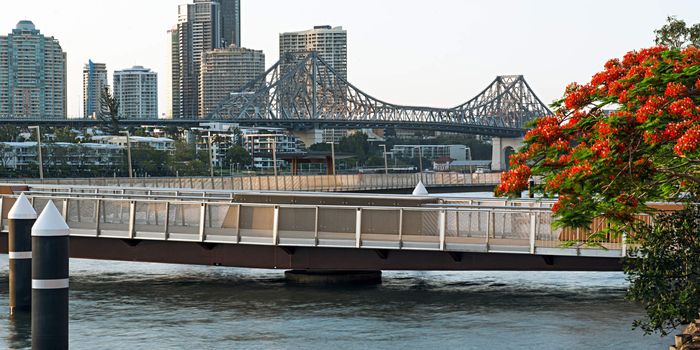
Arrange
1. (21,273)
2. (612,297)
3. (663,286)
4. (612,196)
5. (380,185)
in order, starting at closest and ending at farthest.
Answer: (612,196), (663,286), (21,273), (612,297), (380,185)

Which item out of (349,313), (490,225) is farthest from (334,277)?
(490,225)

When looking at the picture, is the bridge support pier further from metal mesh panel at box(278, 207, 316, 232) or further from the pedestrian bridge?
metal mesh panel at box(278, 207, 316, 232)

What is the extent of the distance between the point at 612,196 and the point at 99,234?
21.3m

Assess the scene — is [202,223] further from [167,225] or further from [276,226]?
[276,226]

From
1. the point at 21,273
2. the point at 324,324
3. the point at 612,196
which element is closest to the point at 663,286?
the point at 612,196

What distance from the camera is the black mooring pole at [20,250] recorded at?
28.4 meters

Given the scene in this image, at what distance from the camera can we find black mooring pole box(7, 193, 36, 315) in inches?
1118

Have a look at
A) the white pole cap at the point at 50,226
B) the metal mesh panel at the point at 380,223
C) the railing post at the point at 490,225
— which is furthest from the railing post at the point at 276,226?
the white pole cap at the point at 50,226

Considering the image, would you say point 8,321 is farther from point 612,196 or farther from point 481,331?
point 612,196

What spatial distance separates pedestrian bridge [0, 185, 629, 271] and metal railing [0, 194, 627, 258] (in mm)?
29

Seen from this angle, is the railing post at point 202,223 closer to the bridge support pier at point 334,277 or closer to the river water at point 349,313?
the river water at point 349,313

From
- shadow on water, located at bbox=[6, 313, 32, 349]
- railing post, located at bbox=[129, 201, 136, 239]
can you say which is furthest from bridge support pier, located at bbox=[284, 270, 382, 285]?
shadow on water, located at bbox=[6, 313, 32, 349]

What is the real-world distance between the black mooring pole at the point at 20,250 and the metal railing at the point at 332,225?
4.16 meters

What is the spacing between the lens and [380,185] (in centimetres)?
12169
